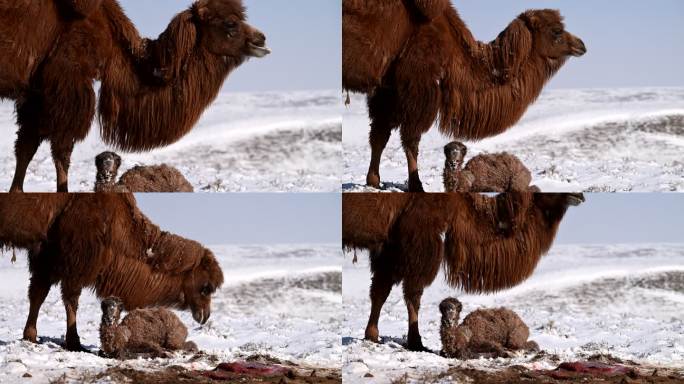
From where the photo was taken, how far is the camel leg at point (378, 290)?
8.84 meters

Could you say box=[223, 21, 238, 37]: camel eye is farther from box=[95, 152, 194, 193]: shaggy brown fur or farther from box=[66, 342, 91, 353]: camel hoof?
box=[66, 342, 91, 353]: camel hoof

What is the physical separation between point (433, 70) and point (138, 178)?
6.08 ft

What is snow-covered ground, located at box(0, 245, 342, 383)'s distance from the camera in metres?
8.84

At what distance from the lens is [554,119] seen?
363 inches

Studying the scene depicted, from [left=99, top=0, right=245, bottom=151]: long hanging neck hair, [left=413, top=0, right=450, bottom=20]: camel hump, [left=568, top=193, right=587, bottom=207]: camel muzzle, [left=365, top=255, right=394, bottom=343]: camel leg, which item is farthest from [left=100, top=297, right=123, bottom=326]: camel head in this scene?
[left=568, top=193, right=587, bottom=207]: camel muzzle

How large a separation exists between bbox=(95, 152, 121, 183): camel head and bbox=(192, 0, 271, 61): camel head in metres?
0.84

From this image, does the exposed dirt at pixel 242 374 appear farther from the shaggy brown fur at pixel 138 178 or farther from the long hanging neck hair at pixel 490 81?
the long hanging neck hair at pixel 490 81

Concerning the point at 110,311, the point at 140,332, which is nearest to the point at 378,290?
the point at 140,332

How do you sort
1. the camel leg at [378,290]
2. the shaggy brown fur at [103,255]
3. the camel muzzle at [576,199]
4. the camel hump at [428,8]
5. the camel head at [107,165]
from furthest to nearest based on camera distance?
the camel muzzle at [576,199] < the camel leg at [378,290] < the shaggy brown fur at [103,255] < the camel head at [107,165] < the camel hump at [428,8]

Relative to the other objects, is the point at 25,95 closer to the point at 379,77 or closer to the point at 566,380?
the point at 379,77

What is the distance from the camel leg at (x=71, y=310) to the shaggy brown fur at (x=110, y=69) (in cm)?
70

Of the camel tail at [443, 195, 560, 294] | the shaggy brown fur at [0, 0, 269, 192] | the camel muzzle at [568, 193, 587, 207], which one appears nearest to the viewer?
the shaggy brown fur at [0, 0, 269, 192]

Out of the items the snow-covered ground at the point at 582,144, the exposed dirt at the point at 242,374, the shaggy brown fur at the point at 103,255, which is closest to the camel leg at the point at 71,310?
the shaggy brown fur at the point at 103,255

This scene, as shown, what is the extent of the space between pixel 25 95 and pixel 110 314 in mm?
1443
